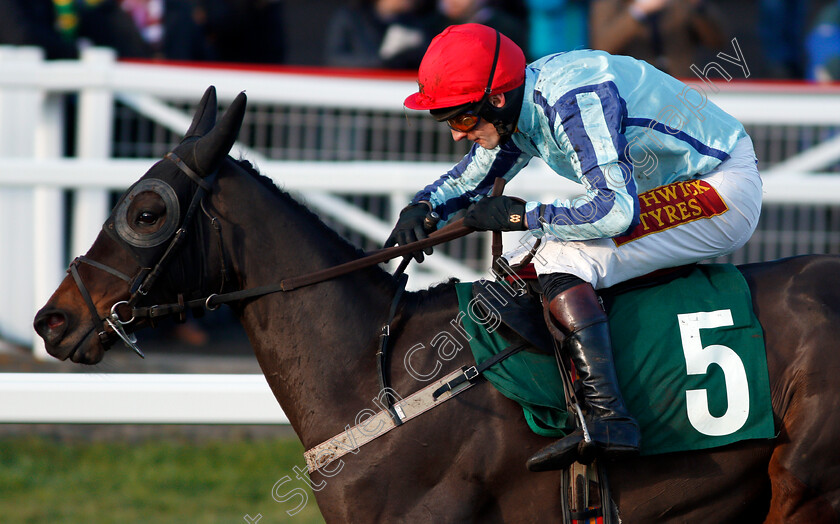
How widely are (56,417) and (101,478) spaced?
71.9 inches

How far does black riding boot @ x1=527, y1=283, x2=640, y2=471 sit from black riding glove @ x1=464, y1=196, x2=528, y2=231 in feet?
0.90

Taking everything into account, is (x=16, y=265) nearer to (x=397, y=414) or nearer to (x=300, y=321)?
(x=300, y=321)

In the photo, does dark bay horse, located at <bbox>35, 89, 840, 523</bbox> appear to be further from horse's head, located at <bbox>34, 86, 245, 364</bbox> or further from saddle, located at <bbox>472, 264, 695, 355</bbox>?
saddle, located at <bbox>472, 264, 695, 355</bbox>

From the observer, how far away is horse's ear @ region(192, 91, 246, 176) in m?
2.91

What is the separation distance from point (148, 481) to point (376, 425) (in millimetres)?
2760

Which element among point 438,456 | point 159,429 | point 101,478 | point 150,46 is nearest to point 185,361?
point 159,429

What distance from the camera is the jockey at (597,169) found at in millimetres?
2830

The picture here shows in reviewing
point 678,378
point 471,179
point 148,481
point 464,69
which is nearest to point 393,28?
point 148,481

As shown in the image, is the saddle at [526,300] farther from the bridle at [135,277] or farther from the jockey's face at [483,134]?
the bridle at [135,277]

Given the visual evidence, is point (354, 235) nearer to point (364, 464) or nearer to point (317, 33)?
point (364, 464)

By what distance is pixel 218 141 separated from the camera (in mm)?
2928

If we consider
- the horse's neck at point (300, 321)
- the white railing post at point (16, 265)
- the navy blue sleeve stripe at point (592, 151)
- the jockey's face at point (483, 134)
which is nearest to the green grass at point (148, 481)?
the white railing post at point (16, 265)

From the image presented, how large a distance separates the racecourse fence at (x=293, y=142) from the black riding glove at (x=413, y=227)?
1.70 meters

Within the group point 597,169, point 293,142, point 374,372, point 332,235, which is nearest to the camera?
point 597,169
